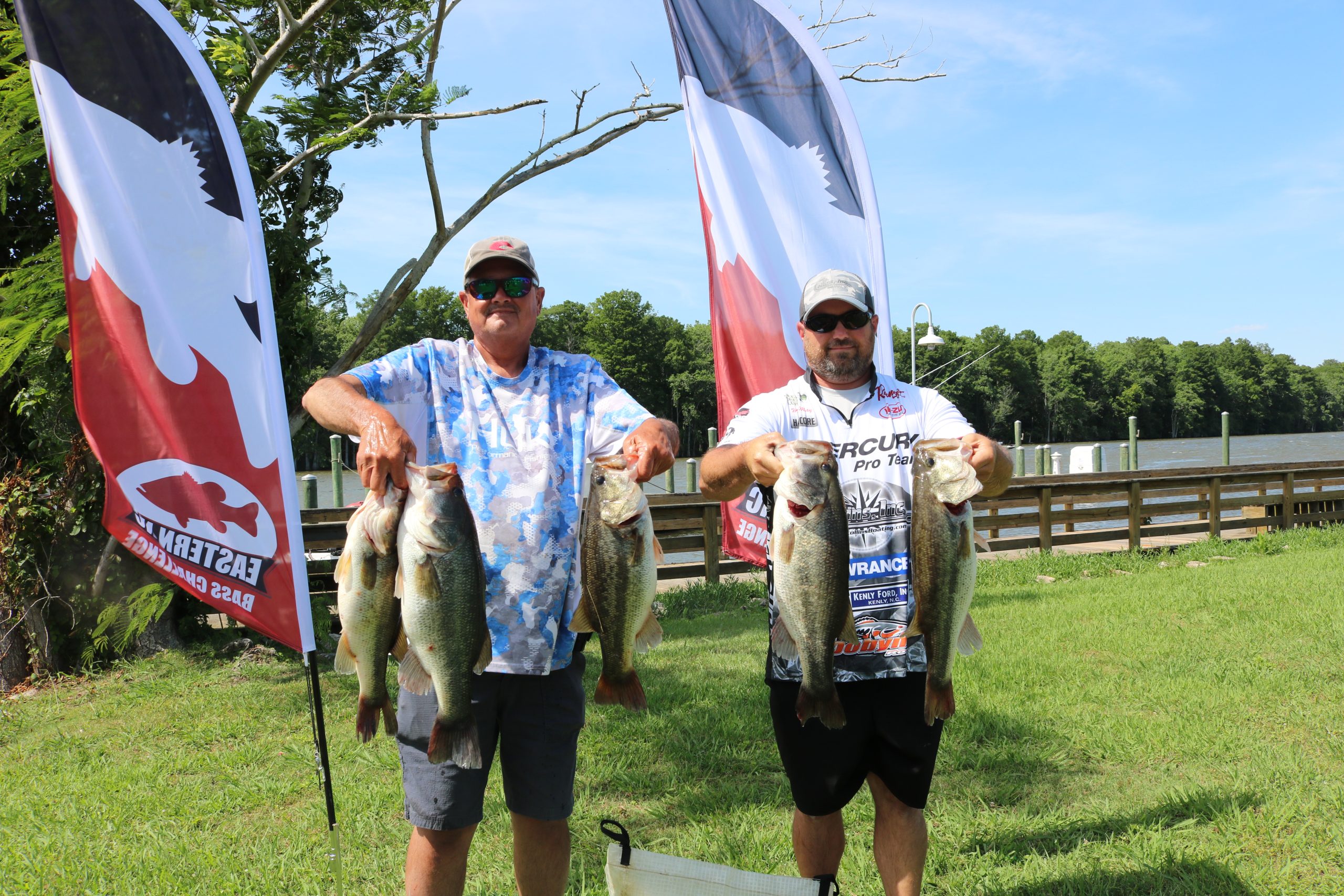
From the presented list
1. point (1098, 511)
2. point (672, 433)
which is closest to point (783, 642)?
point (672, 433)

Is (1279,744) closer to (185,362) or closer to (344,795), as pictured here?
(344,795)

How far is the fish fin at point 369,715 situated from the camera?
104 inches

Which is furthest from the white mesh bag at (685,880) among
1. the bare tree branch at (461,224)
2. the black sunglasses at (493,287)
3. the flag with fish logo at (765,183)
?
the bare tree branch at (461,224)

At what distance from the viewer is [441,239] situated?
9.62 metres

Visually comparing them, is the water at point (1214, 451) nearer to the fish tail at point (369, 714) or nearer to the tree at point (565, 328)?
the tree at point (565, 328)

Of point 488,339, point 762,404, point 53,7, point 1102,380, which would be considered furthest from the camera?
point 1102,380

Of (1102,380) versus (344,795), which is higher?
(1102,380)

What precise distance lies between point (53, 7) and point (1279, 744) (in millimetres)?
8170

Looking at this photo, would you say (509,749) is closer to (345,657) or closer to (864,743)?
(345,657)

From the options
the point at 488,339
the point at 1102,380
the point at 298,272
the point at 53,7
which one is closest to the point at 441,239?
the point at 298,272

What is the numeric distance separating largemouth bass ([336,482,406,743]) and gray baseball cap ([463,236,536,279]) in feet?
2.99

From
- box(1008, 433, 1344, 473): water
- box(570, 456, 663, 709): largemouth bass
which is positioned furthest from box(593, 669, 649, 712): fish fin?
box(1008, 433, 1344, 473): water

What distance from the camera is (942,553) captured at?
283 centimetres

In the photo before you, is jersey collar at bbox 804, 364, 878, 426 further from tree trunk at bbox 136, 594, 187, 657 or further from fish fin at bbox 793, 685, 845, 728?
tree trunk at bbox 136, 594, 187, 657
